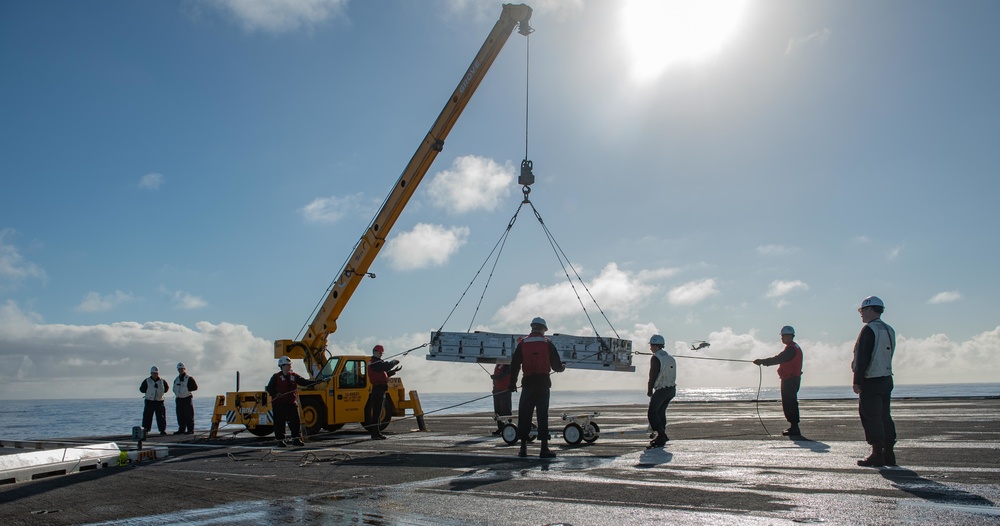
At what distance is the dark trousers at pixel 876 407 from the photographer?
6.93m

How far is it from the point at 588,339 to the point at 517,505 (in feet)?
36.5

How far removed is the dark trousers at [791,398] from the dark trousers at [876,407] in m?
4.04

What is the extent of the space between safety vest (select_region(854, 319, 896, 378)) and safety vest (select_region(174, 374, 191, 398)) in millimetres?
17843

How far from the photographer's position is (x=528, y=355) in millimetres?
9414

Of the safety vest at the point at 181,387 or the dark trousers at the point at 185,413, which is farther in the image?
the safety vest at the point at 181,387

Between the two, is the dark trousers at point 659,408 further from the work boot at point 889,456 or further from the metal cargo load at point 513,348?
the metal cargo load at point 513,348

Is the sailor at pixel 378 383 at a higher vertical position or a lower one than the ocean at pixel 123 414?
higher

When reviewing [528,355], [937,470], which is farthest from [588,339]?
[937,470]

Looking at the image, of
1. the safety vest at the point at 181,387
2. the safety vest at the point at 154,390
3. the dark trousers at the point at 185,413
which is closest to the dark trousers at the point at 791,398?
the dark trousers at the point at 185,413

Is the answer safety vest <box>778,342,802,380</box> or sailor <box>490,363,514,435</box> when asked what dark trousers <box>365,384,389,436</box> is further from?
safety vest <box>778,342,802,380</box>

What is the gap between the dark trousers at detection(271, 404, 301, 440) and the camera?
13.2 m

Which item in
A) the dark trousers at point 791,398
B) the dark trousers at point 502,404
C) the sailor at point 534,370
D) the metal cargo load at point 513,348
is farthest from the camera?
the metal cargo load at point 513,348

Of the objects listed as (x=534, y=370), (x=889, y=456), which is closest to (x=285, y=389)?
(x=534, y=370)

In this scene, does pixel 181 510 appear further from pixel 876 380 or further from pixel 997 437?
pixel 997 437
